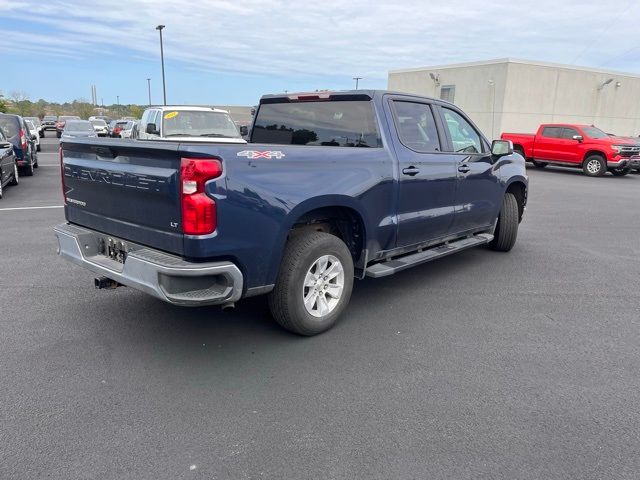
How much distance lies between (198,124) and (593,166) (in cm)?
1435

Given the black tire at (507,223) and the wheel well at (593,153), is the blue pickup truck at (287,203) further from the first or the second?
the wheel well at (593,153)

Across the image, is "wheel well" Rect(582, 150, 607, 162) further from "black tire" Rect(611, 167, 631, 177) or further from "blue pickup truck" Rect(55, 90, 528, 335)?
"blue pickup truck" Rect(55, 90, 528, 335)

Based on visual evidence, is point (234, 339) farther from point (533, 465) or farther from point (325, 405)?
point (533, 465)

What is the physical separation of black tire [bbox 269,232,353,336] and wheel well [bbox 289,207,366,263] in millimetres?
143

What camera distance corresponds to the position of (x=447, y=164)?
5367 mm

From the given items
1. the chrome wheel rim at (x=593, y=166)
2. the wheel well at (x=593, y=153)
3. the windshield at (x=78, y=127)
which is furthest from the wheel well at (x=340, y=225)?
the windshield at (x=78, y=127)

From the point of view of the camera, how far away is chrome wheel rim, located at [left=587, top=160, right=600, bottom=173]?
18656 mm

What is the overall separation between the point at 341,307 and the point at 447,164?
6.64ft

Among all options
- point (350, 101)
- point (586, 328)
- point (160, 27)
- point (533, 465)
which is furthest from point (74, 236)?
point (160, 27)

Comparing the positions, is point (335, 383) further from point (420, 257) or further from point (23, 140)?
point (23, 140)

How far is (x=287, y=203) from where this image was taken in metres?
3.71

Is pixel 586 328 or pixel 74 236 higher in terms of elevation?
pixel 74 236

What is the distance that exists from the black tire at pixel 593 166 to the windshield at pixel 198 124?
13.4m

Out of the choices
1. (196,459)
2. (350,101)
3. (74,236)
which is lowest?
(196,459)
